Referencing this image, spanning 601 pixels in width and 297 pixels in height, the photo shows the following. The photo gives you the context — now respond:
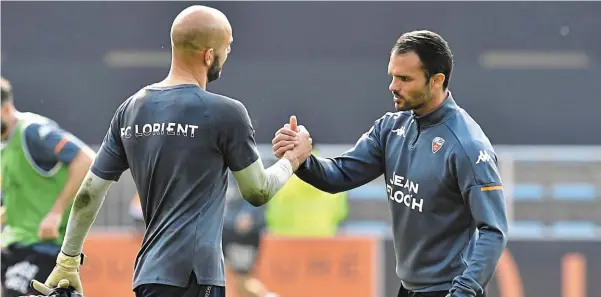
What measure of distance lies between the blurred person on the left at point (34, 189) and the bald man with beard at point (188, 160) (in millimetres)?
2409

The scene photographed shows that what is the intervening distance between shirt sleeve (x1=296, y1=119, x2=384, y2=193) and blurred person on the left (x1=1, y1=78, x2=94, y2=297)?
213 cm

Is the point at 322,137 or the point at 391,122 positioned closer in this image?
the point at 391,122

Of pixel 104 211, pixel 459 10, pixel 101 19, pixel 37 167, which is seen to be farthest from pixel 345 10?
pixel 37 167

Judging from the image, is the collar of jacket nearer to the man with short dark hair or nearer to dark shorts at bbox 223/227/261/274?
the man with short dark hair

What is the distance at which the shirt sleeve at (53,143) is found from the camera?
6938mm

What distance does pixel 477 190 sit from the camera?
185 inches

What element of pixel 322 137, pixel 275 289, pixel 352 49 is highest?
pixel 352 49

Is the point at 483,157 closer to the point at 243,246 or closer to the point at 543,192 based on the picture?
the point at 243,246

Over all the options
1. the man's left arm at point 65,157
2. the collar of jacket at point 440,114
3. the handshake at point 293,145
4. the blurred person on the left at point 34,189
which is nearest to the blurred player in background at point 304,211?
the blurred person on the left at point 34,189

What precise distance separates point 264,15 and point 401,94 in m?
11.5

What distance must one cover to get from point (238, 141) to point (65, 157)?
275 centimetres

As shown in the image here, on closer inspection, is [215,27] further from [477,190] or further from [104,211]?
[104,211]

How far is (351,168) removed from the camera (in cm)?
530

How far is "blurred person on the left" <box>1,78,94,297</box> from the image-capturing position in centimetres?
694
